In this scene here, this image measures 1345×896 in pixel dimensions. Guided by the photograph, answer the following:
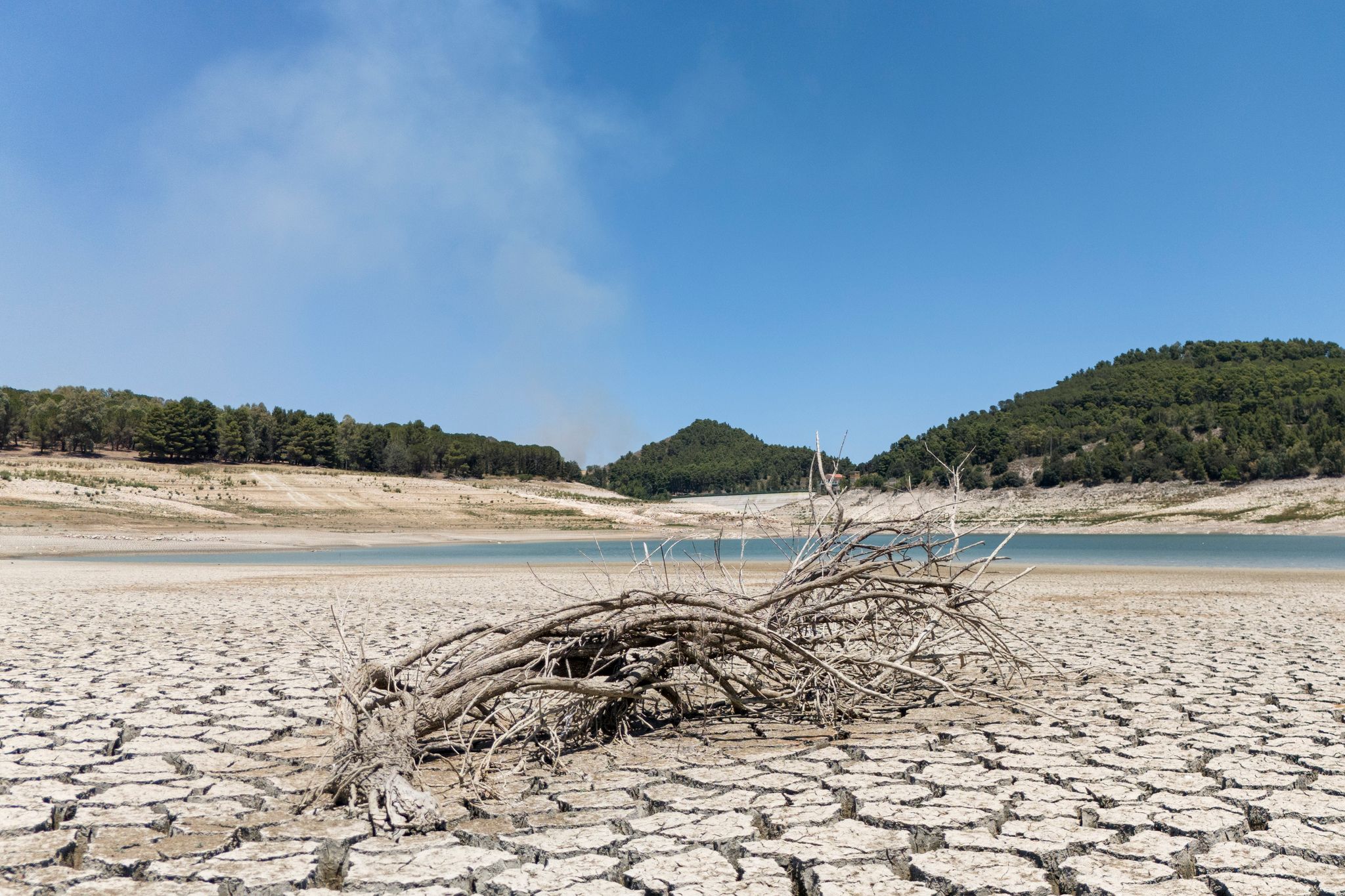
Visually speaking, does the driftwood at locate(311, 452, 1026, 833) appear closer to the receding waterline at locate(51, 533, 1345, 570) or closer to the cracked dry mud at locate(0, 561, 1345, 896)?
the cracked dry mud at locate(0, 561, 1345, 896)

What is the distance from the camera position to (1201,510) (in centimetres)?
5088

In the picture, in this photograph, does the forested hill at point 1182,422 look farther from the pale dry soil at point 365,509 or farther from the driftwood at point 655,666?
the driftwood at point 655,666

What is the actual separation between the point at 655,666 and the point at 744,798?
1.08 m

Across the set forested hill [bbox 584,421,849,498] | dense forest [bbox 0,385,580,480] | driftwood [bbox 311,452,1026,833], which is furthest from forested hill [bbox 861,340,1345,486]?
dense forest [bbox 0,385,580,480]

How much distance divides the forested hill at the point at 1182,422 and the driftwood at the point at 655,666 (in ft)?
123

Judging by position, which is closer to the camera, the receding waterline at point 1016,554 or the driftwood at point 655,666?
the driftwood at point 655,666

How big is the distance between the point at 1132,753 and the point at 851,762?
136 centimetres

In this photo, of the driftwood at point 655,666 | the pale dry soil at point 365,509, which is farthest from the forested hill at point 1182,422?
the driftwood at point 655,666

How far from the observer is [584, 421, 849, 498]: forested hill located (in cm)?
9756

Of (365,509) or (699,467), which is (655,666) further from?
(699,467)

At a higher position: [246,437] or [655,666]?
[246,437]

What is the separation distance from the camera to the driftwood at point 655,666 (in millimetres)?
3621

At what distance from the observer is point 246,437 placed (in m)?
74.2

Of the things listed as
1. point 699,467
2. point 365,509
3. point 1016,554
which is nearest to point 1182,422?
point 1016,554
